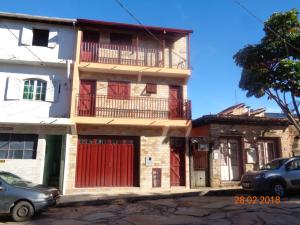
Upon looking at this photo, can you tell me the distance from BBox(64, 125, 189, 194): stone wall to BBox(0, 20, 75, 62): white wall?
3963 millimetres

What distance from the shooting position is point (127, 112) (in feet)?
49.0

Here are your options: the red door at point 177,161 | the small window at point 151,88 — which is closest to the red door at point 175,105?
the small window at point 151,88

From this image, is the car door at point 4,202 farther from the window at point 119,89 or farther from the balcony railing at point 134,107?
the window at point 119,89

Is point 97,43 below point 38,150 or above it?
above

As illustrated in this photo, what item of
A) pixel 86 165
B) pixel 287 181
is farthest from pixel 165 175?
pixel 287 181

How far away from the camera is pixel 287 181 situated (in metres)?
11.3

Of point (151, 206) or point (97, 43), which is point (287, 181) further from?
point (97, 43)

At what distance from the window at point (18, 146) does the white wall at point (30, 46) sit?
149 inches

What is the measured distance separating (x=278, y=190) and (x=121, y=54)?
9.95 m

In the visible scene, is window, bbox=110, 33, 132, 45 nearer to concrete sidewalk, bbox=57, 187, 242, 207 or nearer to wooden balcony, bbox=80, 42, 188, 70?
wooden balcony, bbox=80, 42, 188, 70

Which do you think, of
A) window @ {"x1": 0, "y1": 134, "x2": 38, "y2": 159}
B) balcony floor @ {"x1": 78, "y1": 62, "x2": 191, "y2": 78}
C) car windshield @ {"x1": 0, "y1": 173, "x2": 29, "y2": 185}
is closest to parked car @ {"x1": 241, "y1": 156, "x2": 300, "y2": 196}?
balcony floor @ {"x1": 78, "y1": 62, "x2": 191, "y2": 78}

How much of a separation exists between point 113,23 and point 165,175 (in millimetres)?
8304

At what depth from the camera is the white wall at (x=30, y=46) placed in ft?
47.3

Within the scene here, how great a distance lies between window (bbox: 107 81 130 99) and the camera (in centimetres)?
1510
